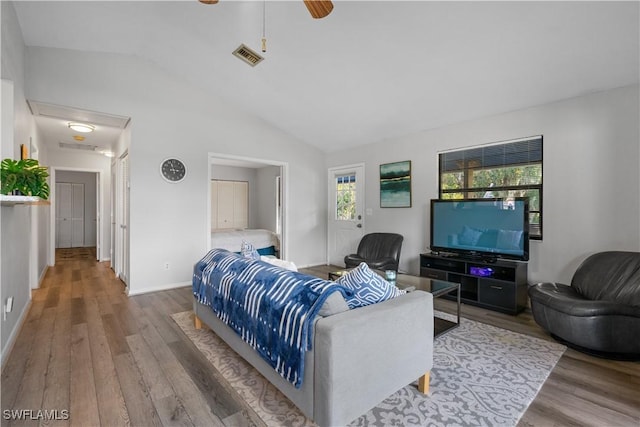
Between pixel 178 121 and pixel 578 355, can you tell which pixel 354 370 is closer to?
pixel 578 355

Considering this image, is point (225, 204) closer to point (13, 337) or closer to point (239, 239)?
point (239, 239)

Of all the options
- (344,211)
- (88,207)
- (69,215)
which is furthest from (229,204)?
(69,215)

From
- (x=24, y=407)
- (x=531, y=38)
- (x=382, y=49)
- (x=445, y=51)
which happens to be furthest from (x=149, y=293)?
(x=531, y=38)

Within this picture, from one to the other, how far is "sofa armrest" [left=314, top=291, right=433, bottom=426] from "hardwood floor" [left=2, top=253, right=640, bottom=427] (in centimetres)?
56

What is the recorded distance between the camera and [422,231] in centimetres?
464

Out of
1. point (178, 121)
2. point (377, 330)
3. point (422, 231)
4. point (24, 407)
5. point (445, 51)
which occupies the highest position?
point (445, 51)

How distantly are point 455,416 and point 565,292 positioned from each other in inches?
78.7

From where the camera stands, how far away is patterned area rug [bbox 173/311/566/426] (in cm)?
171

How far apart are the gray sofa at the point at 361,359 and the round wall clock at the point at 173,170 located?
3.35 meters

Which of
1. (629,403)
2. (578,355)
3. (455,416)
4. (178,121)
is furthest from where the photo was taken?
(178,121)

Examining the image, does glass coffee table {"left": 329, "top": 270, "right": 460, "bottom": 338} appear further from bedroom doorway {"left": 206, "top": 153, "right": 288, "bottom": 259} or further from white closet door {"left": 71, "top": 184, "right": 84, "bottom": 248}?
white closet door {"left": 71, "top": 184, "right": 84, "bottom": 248}

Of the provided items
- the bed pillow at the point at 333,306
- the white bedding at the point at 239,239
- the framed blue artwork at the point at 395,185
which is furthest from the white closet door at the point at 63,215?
the bed pillow at the point at 333,306

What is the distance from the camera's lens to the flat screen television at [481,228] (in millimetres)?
3430

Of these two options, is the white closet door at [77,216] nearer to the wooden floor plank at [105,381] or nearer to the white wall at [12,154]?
the white wall at [12,154]
